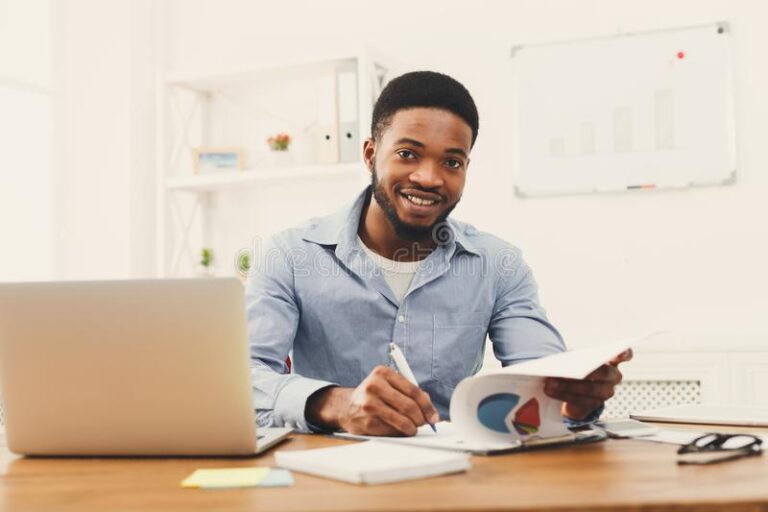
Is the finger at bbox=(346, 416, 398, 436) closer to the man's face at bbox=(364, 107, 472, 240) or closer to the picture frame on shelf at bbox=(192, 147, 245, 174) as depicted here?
the man's face at bbox=(364, 107, 472, 240)

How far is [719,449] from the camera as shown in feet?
3.55

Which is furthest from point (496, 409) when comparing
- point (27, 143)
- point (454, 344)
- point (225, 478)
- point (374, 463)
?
point (27, 143)

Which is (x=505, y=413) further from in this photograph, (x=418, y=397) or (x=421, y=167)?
(x=421, y=167)

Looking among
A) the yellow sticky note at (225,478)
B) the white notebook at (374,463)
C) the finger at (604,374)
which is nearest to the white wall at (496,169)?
the finger at (604,374)

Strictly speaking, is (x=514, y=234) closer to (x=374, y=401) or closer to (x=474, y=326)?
(x=474, y=326)

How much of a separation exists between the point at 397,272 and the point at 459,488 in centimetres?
100

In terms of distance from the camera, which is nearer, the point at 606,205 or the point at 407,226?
the point at 407,226

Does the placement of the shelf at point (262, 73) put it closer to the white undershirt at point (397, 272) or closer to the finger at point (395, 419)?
the white undershirt at point (397, 272)

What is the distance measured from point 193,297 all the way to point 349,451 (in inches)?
10.4

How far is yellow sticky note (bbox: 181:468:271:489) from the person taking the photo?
0.90 metres

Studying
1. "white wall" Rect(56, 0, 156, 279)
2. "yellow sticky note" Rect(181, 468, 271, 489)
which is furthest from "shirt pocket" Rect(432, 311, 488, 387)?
"white wall" Rect(56, 0, 156, 279)

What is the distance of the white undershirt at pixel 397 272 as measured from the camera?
183cm

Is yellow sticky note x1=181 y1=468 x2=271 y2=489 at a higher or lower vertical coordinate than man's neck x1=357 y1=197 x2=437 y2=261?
lower

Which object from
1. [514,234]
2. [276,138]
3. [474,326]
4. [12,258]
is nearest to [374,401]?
[474,326]
